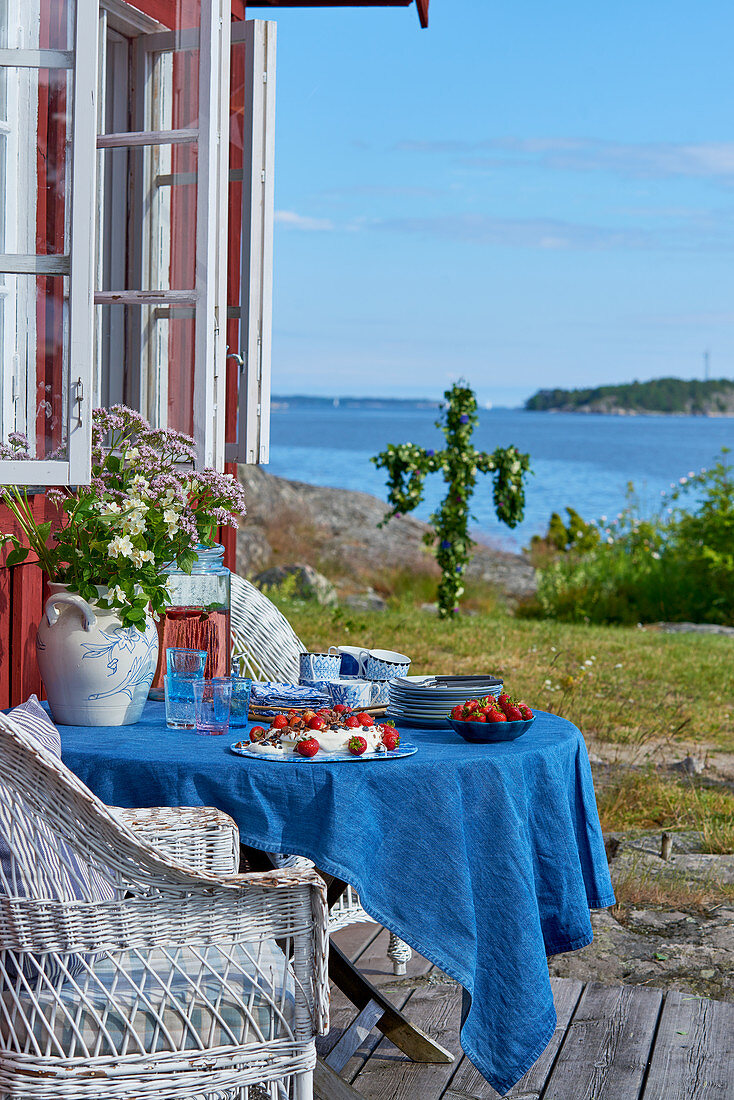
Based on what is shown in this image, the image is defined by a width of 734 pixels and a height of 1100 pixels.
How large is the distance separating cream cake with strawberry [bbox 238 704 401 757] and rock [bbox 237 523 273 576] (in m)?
9.07

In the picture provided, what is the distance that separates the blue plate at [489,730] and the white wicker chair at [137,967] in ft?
1.83

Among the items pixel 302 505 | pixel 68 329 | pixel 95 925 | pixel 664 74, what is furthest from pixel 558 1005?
pixel 664 74

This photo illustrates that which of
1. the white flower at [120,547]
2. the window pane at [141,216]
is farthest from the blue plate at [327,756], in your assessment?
the window pane at [141,216]

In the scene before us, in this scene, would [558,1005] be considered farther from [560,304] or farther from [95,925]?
[560,304]

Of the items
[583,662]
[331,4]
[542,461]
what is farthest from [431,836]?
[542,461]

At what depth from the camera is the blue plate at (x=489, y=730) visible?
2314mm

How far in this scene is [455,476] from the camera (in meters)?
9.07

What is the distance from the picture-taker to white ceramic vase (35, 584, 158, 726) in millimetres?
2467

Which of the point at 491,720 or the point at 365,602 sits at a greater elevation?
the point at 491,720

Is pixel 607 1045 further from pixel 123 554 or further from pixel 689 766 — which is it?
pixel 689 766

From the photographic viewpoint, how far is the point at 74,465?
2596 millimetres

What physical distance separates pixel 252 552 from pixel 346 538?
203cm

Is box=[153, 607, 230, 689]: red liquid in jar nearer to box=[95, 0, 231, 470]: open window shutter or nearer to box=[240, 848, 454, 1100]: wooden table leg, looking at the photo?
box=[95, 0, 231, 470]: open window shutter

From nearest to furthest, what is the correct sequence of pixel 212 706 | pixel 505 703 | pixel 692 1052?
pixel 505 703, pixel 212 706, pixel 692 1052
